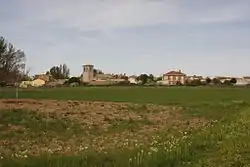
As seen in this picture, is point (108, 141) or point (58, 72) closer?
point (108, 141)

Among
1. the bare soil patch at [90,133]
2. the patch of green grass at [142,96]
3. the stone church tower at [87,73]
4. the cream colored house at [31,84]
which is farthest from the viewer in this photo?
the stone church tower at [87,73]

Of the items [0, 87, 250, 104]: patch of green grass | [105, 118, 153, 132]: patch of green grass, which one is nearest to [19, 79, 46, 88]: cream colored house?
[0, 87, 250, 104]: patch of green grass

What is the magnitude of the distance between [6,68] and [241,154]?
64053 millimetres

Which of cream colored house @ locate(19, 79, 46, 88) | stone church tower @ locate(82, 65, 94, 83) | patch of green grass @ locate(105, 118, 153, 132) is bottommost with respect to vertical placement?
patch of green grass @ locate(105, 118, 153, 132)

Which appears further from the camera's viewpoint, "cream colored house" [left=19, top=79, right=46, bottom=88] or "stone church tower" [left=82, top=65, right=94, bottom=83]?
"stone church tower" [left=82, top=65, right=94, bottom=83]

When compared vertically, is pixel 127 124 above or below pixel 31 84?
below

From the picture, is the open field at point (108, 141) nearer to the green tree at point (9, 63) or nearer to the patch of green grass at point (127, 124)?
the patch of green grass at point (127, 124)

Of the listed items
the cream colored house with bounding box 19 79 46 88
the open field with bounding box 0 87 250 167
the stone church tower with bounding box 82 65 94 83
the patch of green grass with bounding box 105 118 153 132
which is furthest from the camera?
the stone church tower with bounding box 82 65 94 83

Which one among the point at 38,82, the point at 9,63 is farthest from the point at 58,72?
the point at 9,63

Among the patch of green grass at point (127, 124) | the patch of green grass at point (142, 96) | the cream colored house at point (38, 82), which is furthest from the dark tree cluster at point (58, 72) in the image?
the patch of green grass at point (127, 124)

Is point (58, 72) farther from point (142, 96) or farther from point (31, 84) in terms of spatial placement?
point (142, 96)

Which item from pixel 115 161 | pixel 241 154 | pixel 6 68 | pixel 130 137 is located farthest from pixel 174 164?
pixel 6 68

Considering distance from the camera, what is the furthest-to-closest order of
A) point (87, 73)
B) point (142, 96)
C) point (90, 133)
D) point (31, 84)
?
point (87, 73)
point (31, 84)
point (142, 96)
point (90, 133)

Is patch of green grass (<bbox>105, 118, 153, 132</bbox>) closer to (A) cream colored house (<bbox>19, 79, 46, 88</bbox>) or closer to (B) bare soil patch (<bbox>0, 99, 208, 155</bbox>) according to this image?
(B) bare soil patch (<bbox>0, 99, 208, 155</bbox>)
